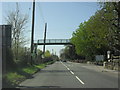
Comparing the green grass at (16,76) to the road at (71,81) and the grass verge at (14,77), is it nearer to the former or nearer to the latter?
the grass verge at (14,77)

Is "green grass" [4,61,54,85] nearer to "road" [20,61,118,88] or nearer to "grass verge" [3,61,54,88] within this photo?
"grass verge" [3,61,54,88]

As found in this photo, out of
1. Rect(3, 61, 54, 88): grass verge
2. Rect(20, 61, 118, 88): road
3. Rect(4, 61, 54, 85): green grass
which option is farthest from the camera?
Rect(4, 61, 54, 85): green grass

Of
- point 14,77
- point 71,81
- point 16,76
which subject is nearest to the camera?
point 71,81

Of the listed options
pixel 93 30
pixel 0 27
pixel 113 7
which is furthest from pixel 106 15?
pixel 0 27

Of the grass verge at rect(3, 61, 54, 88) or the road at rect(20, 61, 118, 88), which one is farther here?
the road at rect(20, 61, 118, 88)

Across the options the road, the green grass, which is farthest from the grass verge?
the road

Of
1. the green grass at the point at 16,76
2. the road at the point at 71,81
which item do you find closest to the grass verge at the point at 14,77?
the green grass at the point at 16,76

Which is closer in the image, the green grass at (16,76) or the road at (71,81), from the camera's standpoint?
the road at (71,81)

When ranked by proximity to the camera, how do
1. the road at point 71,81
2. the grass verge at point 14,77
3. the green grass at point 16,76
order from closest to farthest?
the grass verge at point 14,77
the road at point 71,81
the green grass at point 16,76

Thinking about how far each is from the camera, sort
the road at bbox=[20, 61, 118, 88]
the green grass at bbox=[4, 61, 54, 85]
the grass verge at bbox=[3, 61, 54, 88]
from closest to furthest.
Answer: the grass verge at bbox=[3, 61, 54, 88], the road at bbox=[20, 61, 118, 88], the green grass at bbox=[4, 61, 54, 85]

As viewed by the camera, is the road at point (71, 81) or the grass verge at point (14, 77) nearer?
the grass verge at point (14, 77)

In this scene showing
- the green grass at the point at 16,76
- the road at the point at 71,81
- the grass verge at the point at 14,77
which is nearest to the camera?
the grass verge at the point at 14,77

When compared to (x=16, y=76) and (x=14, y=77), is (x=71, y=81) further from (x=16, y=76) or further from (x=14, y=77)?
(x=16, y=76)

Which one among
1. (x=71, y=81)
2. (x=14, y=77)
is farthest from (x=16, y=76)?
(x=71, y=81)
